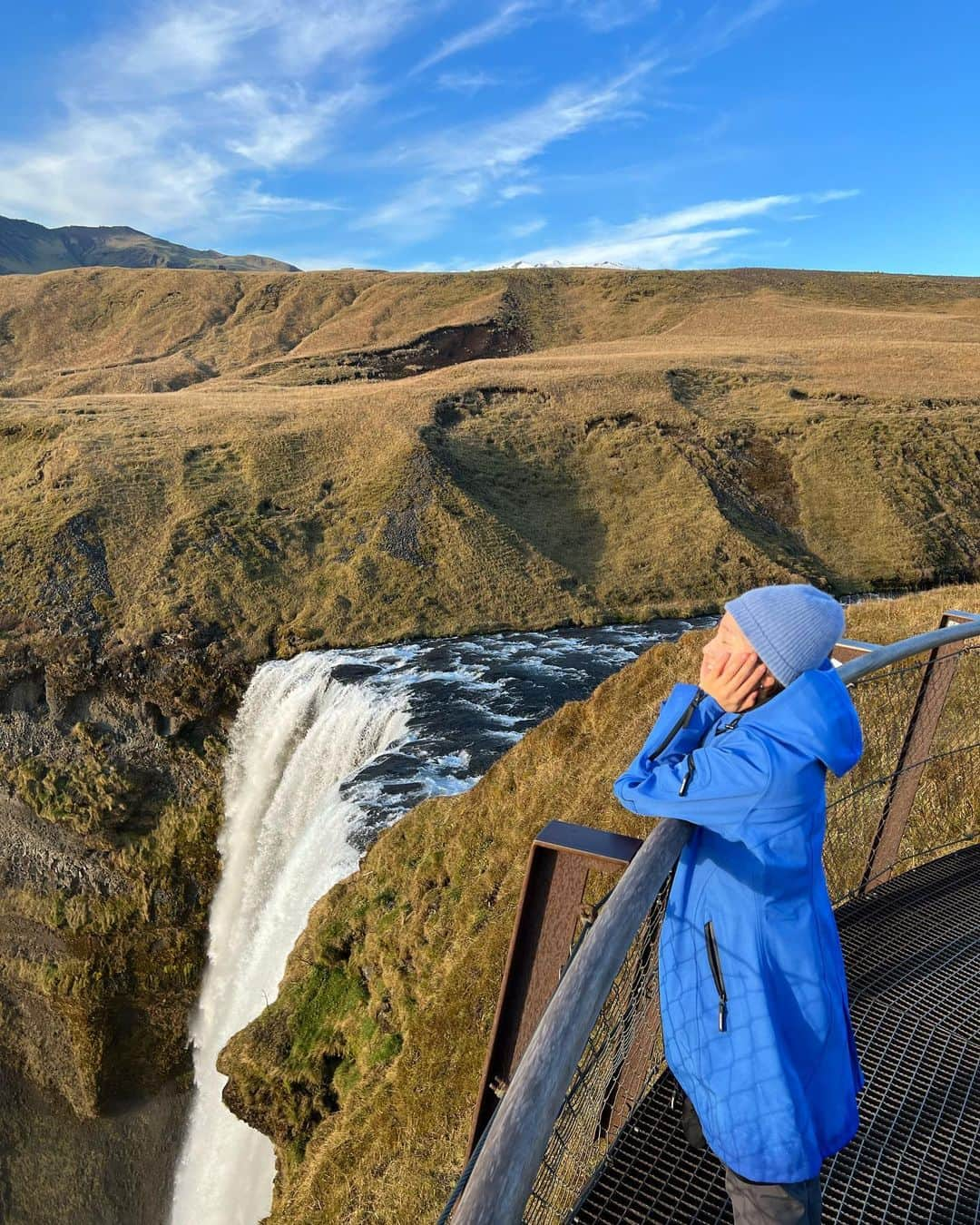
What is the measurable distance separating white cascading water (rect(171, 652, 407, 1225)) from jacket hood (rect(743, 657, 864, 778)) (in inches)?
537

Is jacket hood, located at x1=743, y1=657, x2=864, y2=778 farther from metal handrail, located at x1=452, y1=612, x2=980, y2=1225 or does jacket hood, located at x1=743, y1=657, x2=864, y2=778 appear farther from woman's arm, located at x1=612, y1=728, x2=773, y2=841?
metal handrail, located at x1=452, y1=612, x2=980, y2=1225

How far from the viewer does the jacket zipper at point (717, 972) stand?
2.91 m

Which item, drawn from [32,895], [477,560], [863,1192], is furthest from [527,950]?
[477,560]

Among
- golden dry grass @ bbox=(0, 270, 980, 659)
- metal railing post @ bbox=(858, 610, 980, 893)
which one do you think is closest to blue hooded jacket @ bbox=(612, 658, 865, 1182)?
metal railing post @ bbox=(858, 610, 980, 893)

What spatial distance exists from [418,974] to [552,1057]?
34.1 feet

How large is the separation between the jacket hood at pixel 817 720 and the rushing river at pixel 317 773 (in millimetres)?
13641

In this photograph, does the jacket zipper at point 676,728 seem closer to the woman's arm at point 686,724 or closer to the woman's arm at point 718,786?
the woman's arm at point 686,724

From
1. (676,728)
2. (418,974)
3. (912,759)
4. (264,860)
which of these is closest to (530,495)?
(264,860)

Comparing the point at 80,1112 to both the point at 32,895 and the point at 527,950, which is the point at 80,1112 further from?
the point at 527,950

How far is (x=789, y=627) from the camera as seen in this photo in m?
3.12

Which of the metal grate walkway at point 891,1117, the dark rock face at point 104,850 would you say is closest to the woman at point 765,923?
the metal grate walkway at point 891,1117

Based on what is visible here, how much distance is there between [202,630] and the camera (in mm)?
31391

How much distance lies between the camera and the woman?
2871mm

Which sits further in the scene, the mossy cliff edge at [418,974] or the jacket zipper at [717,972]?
the mossy cliff edge at [418,974]
